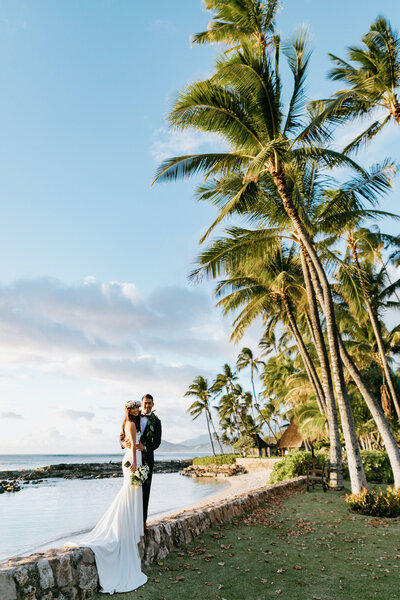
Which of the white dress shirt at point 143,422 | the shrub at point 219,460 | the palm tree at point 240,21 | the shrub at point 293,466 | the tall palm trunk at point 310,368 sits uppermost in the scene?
the palm tree at point 240,21

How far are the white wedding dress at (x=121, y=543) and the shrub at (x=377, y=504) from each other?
6.56 metres

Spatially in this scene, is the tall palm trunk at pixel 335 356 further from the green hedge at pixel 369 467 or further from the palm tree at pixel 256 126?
the green hedge at pixel 369 467

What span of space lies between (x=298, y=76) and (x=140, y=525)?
12290 mm

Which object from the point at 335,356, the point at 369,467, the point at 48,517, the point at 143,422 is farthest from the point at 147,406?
the point at 48,517

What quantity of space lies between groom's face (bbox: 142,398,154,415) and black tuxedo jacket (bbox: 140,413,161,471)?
10cm

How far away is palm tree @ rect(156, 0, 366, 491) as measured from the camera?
1123cm

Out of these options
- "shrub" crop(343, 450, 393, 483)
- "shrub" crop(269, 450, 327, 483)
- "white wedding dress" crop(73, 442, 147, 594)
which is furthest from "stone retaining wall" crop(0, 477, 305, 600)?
"shrub" crop(343, 450, 393, 483)

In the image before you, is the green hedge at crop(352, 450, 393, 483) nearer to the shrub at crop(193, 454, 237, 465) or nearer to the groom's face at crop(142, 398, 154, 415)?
the groom's face at crop(142, 398, 154, 415)

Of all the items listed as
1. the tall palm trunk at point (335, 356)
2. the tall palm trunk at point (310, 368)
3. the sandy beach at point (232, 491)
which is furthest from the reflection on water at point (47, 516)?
the tall palm trunk at point (335, 356)

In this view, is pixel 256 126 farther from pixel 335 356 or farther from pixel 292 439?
pixel 292 439

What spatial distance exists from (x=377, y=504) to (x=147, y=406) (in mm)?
6777

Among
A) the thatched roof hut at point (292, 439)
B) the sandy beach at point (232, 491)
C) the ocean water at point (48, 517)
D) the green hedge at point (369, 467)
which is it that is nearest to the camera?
the ocean water at point (48, 517)

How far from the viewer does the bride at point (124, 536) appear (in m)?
5.02

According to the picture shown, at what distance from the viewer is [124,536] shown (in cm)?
534
